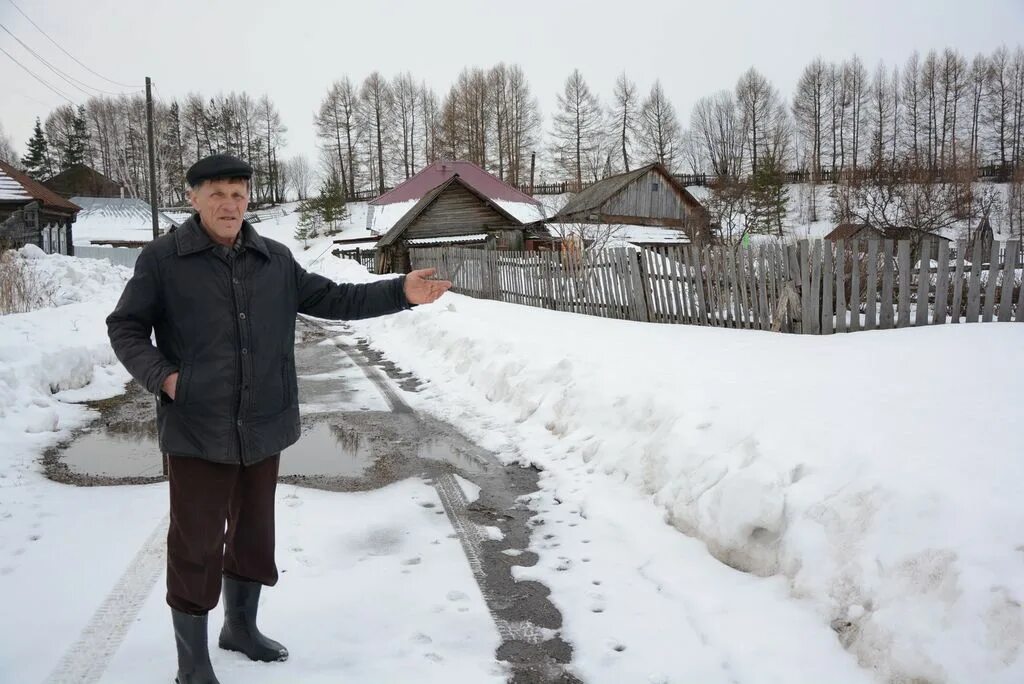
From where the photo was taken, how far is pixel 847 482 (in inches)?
134

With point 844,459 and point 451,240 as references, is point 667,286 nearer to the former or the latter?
point 844,459

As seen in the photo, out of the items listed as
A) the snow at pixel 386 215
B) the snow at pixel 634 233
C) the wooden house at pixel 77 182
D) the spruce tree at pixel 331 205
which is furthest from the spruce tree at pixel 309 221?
the snow at pixel 634 233

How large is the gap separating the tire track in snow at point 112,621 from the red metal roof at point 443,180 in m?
36.1

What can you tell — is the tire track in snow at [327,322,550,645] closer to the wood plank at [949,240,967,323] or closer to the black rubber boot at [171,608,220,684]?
the black rubber boot at [171,608,220,684]

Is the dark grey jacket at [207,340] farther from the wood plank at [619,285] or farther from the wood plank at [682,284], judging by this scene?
the wood plank at [619,285]

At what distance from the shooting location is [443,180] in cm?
3919

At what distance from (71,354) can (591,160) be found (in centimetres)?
6198

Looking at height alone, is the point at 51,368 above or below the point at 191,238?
below

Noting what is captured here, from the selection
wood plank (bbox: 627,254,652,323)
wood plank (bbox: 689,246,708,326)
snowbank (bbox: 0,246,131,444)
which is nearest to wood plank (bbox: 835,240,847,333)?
wood plank (bbox: 689,246,708,326)

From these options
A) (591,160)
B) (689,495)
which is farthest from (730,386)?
(591,160)

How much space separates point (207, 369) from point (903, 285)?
7.69 meters

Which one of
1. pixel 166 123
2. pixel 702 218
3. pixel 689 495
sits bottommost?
pixel 689 495

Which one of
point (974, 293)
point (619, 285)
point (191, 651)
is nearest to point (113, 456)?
point (191, 651)

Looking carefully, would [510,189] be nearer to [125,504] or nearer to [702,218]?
[702,218]
